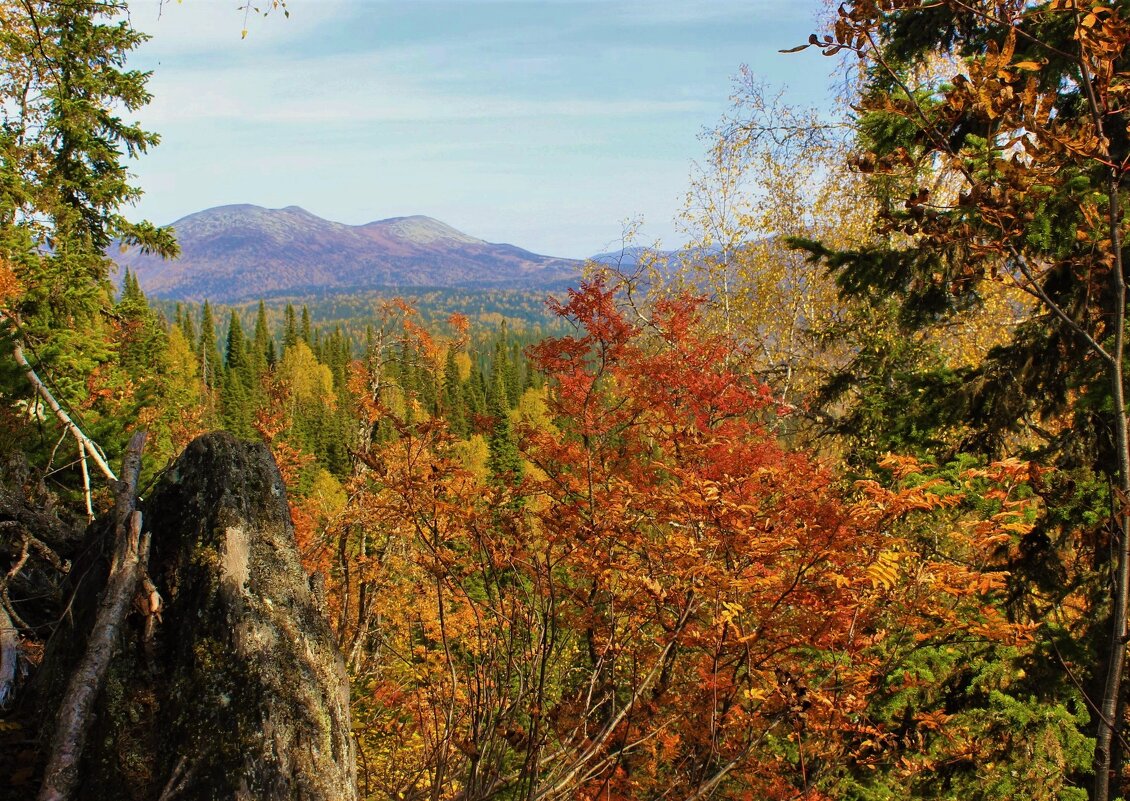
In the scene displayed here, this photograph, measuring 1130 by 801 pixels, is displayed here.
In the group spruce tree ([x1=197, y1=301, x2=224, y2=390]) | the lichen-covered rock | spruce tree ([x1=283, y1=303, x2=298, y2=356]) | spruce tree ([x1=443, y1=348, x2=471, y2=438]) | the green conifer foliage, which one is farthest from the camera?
spruce tree ([x1=283, y1=303, x2=298, y2=356])

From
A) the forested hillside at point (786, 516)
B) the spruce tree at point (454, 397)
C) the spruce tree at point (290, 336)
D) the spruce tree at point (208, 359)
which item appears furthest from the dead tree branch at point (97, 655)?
the spruce tree at point (290, 336)

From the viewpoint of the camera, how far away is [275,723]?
2.45m

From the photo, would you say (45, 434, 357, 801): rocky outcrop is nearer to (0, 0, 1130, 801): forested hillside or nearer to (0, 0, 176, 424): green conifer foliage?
(0, 0, 1130, 801): forested hillside

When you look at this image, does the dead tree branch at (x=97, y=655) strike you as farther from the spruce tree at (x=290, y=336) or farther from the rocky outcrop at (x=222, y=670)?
the spruce tree at (x=290, y=336)

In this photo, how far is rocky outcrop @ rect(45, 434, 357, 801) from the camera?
237 centimetres

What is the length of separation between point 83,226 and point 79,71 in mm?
2857

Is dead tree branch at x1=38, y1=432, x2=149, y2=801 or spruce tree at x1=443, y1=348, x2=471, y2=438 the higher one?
dead tree branch at x1=38, y1=432, x2=149, y2=801

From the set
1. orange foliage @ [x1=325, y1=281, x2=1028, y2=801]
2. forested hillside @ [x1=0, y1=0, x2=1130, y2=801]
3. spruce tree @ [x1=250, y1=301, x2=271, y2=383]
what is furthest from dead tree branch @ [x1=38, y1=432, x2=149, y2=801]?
spruce tree @ [x1=250, y1=301, x2=271, y2=383]

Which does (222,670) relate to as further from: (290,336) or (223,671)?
(290,336)

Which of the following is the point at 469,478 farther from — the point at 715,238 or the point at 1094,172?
the point at 715,238

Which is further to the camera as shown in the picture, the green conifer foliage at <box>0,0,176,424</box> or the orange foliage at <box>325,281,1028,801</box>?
the green conifer foliage at <box>0,0,176,424</box>

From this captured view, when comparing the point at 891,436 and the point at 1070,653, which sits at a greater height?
the point at 891,436

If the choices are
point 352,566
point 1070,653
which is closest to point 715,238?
point 352,566

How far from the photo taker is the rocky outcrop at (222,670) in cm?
237
